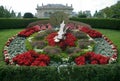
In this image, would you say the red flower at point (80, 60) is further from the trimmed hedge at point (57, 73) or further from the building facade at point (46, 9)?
the building facade at point (46, 9)

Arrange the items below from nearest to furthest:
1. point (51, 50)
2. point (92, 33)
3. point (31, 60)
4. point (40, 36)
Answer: point (31, 60) → point (51, 50) → point (40, 36) → point (92, 33)

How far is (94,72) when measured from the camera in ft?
30.8

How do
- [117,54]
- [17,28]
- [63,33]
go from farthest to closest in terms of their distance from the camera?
1. [17,28]
2. [63,33]
3. [117,54]

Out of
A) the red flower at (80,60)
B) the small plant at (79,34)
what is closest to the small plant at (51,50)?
the red flower at (80,60)

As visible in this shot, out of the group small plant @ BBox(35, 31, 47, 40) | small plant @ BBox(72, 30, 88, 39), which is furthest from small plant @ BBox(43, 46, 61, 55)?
small plant @ BBox(72, 30, 88, 39)

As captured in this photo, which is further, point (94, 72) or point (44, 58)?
point (44, 58)

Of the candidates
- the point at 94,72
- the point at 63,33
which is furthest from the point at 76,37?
the point at 94,72

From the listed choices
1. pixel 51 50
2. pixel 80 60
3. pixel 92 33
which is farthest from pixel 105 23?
pixel 80 60

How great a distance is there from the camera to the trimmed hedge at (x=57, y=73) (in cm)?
923

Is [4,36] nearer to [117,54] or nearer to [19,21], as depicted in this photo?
[19,21]

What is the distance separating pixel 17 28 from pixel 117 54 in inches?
449

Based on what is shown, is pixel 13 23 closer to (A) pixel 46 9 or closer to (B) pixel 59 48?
(B) pixel 59 48

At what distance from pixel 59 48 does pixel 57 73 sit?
4848 millimetres

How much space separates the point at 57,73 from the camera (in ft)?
30.2
